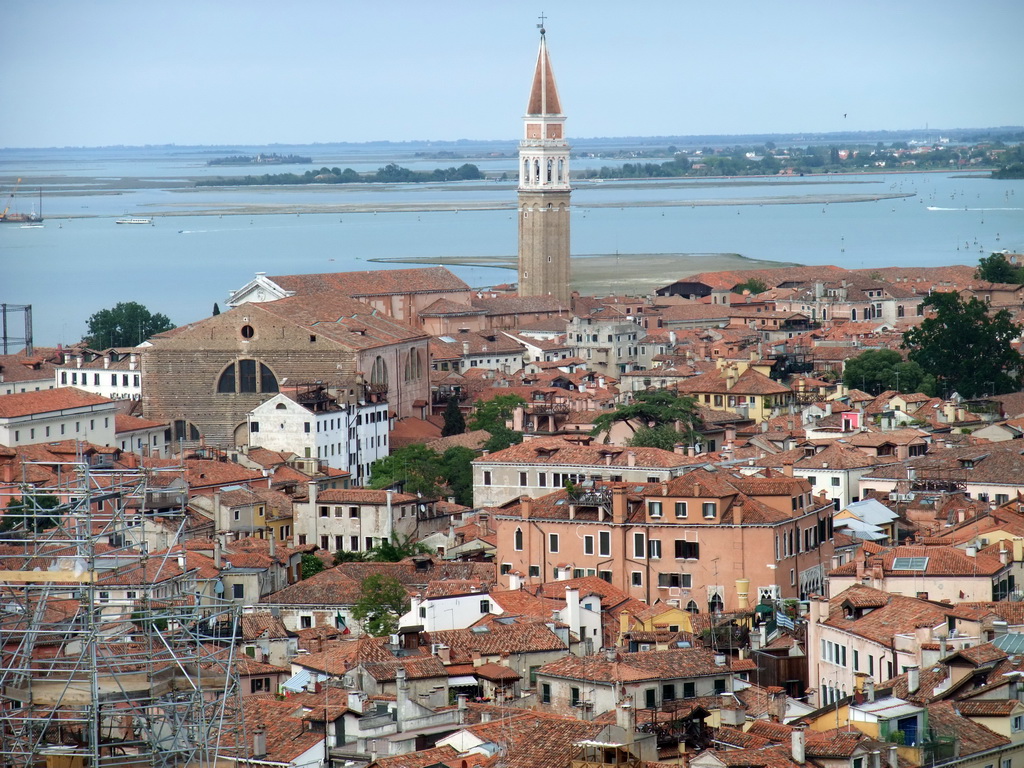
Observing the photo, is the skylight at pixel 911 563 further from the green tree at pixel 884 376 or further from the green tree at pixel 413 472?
the green tree at pixel 884 376

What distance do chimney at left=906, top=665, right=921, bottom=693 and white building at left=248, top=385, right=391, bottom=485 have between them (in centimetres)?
2411

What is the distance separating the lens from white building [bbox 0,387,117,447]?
42469mm

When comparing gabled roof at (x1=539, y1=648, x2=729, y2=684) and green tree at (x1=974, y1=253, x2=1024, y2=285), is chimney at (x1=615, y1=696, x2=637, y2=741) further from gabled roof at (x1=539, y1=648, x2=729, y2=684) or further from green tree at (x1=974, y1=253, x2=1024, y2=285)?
green tree at (x1=974, y1=253, x2=1024, y2=285)

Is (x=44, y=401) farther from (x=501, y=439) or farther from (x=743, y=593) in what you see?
(x=743, y=593)

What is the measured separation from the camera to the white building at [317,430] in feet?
137

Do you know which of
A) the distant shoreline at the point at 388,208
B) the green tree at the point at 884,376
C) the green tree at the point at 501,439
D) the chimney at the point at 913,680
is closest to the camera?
the chimney at the point at 913,680

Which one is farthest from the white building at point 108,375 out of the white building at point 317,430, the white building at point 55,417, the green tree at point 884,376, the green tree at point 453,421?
the green tree at point 884,376

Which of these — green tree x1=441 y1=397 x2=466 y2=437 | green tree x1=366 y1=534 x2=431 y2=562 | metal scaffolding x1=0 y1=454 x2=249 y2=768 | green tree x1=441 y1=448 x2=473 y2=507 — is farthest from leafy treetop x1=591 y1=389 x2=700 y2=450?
metal scaffolding x1=0 y1=454 x2=249 y2=768

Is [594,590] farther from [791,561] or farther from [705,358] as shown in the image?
[705,358]

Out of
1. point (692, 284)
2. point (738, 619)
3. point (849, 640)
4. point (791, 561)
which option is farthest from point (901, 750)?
point (692, 284)

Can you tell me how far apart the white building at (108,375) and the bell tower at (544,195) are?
1030 inches

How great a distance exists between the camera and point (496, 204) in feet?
644

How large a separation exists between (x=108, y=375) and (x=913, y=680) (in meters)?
36.9

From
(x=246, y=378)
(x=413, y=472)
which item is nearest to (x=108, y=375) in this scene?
(x=246, y=378)
